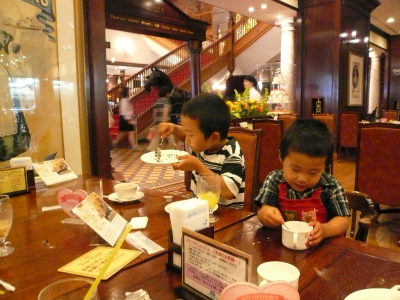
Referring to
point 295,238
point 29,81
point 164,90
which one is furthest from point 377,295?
point 164,90

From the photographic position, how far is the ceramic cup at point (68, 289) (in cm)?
64

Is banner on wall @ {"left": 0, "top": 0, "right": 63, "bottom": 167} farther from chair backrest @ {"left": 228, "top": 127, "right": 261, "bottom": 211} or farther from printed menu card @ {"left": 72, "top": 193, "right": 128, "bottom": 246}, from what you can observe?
printed menu card @ {"left": 72, "top": 193, "right": 128, "bottom": 246}

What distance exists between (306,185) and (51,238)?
0.92 m

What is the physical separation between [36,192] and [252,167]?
1158 millimetres

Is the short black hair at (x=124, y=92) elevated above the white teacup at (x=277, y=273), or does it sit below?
above

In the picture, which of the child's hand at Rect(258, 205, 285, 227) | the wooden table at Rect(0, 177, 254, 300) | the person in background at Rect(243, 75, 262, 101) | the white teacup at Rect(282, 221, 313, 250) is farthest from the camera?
the person in background at Rect(243, 75, 262, 101)

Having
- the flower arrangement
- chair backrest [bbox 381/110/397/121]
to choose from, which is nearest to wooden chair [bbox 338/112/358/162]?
chair backrest [bbox 381/110/397/121]

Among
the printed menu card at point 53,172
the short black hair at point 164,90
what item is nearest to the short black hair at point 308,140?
the printed menu card at point 53,172

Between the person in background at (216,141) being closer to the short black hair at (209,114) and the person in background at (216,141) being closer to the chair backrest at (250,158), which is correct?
the short black hair at (209,114)

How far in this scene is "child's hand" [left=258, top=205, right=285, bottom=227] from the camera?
1116 millimetres

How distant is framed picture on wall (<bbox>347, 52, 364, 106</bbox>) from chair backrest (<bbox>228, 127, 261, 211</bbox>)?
5.49 meters

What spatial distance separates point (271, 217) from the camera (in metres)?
1.13

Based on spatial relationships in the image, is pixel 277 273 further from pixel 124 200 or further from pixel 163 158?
pixel 163 158

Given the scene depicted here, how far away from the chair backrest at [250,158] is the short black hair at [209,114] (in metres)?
0.40
